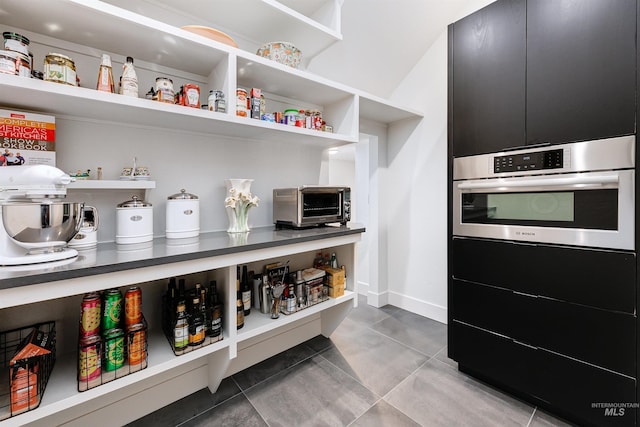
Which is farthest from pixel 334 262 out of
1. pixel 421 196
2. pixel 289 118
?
pixel 421 196

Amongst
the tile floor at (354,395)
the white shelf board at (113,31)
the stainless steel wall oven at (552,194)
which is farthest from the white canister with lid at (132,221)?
the stainless steel wall oven at (552,194)

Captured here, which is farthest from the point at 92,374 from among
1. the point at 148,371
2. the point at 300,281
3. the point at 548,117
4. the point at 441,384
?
the point at 548,117

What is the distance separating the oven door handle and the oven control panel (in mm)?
68

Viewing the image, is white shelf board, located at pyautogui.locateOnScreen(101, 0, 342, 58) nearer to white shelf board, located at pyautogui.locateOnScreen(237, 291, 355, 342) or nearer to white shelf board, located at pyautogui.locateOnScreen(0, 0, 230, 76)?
white shelf board, located at pyautogui.locateOnScreen(0, 0, 230, 76)

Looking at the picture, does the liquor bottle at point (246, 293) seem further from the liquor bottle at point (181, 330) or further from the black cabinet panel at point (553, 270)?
the black cabinet panel at point (553, 270)

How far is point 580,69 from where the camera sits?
4.17 ft

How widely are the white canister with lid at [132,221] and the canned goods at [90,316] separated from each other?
0.26 m

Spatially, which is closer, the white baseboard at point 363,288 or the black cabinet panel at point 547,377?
the black cabinet panel at point 547,377

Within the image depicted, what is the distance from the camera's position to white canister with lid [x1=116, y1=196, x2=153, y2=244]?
3.90 feet

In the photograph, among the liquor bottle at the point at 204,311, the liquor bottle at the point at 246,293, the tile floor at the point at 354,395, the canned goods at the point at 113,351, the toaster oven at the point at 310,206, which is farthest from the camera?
the toaster oven at the point at 310,206

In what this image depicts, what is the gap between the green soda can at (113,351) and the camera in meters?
1.04

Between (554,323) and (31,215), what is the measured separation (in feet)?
7.31

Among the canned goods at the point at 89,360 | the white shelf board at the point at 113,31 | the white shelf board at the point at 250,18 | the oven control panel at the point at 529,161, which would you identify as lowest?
the canned goods at the point at 89,360

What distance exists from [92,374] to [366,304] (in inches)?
94.5
